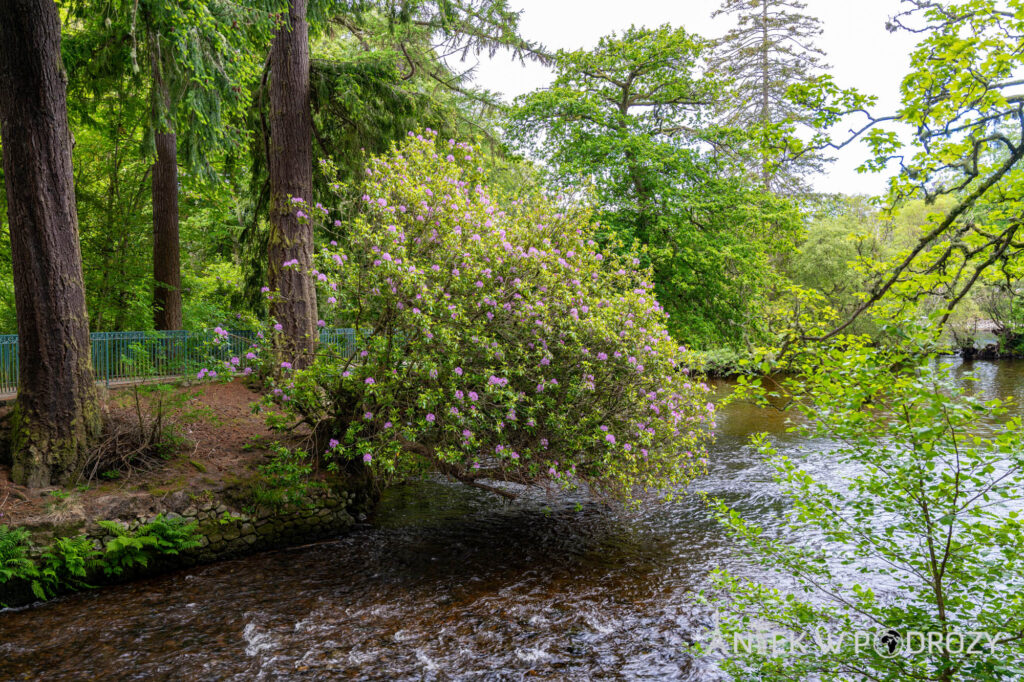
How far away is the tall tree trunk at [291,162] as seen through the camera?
430 inches

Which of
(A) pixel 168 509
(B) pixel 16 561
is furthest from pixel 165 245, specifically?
(B) pixel 16 561

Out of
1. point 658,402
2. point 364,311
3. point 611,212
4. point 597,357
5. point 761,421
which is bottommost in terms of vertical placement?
point 761,421

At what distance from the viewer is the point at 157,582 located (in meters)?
7.38

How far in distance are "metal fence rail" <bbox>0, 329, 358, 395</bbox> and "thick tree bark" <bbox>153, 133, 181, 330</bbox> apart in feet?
4.99

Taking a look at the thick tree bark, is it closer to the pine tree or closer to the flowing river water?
the flowing river water

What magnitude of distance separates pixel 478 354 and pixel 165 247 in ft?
32.8

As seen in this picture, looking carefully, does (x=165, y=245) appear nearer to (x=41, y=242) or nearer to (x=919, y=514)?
(x=41, y=242)

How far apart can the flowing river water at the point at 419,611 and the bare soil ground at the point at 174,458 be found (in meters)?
1.19

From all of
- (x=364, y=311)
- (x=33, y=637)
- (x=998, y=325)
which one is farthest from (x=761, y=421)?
(x=998, y=325)

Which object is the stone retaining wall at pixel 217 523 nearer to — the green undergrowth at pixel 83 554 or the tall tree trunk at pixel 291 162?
the green undergrowth at pixel 83 554

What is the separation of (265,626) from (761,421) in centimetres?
1572

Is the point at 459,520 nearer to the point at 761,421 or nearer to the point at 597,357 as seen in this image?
the point at 597,357

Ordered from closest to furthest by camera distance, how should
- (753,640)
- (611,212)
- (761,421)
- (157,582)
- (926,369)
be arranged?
(926,369)
(753,640)
(157,582)
(611,212)
(761,421)

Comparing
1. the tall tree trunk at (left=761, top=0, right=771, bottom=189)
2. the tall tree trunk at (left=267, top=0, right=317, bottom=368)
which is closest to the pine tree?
the tall tree trunk at (left=761, top=0, right=771, bottom=189)
